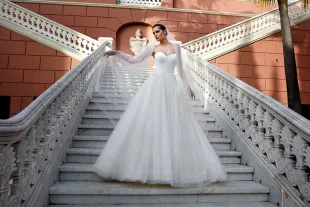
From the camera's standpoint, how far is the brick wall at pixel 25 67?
719 cm

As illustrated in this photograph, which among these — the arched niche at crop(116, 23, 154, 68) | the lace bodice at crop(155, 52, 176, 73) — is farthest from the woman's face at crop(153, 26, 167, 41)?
the arched niche at crop(116, 23, 154, 68)

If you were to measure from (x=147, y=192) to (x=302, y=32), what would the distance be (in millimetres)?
8522

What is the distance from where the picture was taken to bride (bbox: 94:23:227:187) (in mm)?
2318

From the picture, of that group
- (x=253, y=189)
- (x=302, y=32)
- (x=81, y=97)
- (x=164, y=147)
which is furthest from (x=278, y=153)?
(x=302, y=32)

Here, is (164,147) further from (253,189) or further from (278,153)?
(278,153)

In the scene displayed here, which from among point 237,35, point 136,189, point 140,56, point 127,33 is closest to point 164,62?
point 140,56

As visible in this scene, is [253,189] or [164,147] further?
[253,189]

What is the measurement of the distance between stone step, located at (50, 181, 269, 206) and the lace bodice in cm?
128

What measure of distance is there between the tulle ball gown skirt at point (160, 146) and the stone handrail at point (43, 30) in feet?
16.2

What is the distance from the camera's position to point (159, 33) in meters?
2.76

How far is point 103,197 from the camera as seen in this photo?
7.66 feet

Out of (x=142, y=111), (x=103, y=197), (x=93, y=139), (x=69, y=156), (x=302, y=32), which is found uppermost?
(x=302, y=32)

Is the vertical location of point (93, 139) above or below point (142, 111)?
below

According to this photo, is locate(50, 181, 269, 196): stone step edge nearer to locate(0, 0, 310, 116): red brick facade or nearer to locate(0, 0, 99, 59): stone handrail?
locate(0, 0, 99, 59): stone handrail
